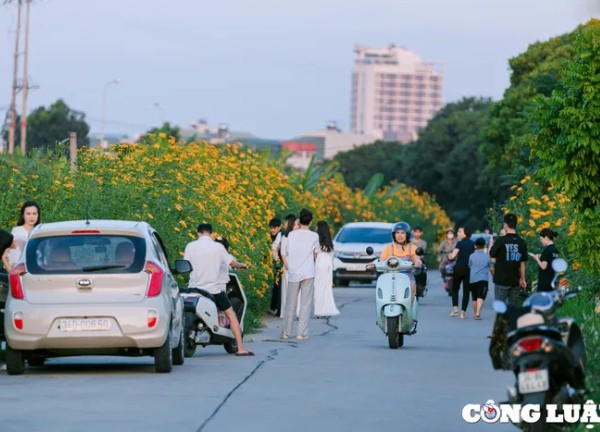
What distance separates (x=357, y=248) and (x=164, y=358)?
30.0 m

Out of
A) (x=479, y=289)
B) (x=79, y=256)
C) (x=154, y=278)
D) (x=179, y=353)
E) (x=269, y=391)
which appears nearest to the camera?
(x=269, y=391)

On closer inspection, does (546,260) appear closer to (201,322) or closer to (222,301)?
(222,301)

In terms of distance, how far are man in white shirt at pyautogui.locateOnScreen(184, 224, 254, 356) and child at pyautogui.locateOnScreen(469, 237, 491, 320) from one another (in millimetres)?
10983

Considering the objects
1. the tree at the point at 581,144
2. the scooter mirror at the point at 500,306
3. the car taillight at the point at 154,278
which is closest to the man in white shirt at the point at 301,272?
the tree at the point at 581,144

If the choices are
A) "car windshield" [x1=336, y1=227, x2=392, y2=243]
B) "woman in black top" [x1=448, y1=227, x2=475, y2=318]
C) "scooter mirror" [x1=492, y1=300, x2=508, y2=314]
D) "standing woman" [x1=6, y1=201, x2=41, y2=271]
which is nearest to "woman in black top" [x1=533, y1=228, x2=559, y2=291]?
"woman in black top" [x1=448, y1=227, x2=475, y2=318]

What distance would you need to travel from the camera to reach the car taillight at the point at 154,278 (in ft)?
57.6

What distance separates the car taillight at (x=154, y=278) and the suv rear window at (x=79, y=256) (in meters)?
0.09

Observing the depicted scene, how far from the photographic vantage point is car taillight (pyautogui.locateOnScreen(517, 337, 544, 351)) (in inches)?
441

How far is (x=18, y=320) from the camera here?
17250 mm

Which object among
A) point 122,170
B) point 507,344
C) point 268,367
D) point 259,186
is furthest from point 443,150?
point 507,344

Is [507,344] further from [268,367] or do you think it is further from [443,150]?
[443,150]

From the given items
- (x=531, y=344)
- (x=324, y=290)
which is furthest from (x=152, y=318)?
(x=324, y=290)

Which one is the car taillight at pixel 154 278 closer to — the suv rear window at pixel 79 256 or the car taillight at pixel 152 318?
the suv rear window at pixel 79 256

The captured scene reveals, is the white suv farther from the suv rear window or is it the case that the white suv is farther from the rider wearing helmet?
the suv rear window
